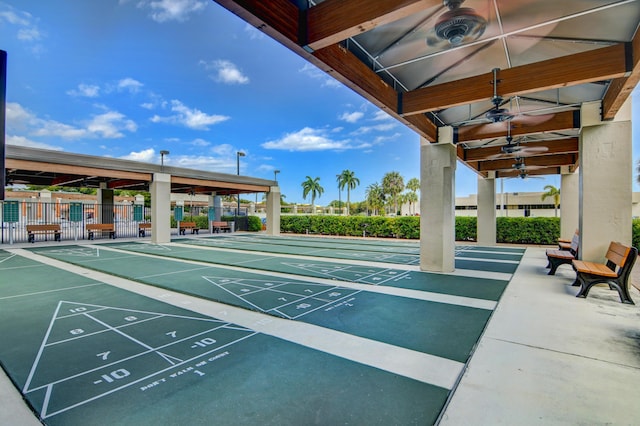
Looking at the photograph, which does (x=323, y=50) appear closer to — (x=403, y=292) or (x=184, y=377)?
(x=184, y=377)

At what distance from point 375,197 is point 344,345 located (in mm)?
66019

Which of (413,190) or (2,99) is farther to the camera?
(413,190)

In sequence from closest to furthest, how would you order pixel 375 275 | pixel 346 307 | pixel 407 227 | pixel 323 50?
pixel 323 50 → pixel 346 307 → pixel 375 275 → pixel 407 227

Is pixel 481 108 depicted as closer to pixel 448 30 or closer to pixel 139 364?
pixel 448 30

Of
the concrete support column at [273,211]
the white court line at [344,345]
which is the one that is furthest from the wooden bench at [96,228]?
the white court line at [344,345]

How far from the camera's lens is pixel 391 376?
10.1 ft

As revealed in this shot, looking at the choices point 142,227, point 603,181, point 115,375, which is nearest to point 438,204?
point 603,181

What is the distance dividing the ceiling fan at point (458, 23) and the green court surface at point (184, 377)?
3633mm

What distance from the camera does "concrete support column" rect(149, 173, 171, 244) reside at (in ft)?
54.1

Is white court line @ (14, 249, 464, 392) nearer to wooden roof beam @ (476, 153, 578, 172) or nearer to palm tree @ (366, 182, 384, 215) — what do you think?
wooden roof beam @ (476, 153, 578, 172)

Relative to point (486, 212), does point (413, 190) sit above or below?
above

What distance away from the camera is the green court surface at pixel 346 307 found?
159 inches

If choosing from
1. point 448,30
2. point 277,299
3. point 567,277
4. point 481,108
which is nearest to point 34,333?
point 277,299

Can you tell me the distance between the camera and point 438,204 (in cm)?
854
